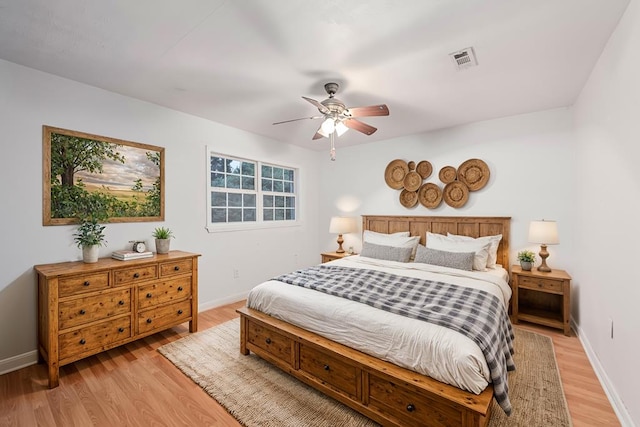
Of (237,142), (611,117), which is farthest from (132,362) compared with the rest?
(611,117)

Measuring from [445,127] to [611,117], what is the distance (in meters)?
2.10

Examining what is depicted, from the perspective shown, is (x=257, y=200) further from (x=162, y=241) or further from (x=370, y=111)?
(x=370, y=111)

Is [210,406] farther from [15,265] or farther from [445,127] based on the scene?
[445,127]

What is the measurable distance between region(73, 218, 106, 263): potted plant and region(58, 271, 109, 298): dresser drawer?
26cm

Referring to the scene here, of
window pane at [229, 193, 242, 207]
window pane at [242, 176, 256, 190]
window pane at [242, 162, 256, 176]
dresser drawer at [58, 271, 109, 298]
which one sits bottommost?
dresser drawer at [58, 271, 109, 298]

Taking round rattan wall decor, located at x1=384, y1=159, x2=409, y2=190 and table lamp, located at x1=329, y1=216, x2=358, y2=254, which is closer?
round rattan wall decor, located at x1=384, y1=159, x2=409, y2=190

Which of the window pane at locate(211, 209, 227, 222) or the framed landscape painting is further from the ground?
the framed landscape painting

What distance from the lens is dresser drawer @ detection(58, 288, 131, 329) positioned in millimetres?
2232

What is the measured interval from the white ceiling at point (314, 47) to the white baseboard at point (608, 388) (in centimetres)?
244

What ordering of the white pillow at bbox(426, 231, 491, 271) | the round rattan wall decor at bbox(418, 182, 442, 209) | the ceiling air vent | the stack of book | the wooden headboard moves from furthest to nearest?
1. the round rattan wall decor at bbox(418, 182, 442, 209)
2. the wooden headboard
3. the white pillow at bbox(426, 231, 491, 271)
4. the stack of book
5. the ceiling air vent

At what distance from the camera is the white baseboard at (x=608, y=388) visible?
1719 millimetres

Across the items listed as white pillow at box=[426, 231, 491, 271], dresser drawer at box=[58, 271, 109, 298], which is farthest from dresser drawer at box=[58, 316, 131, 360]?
white pillow at box=[426, 231, 491, 271]

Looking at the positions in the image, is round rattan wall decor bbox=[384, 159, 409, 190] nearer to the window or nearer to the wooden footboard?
the window

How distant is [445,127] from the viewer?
13.2 ft
